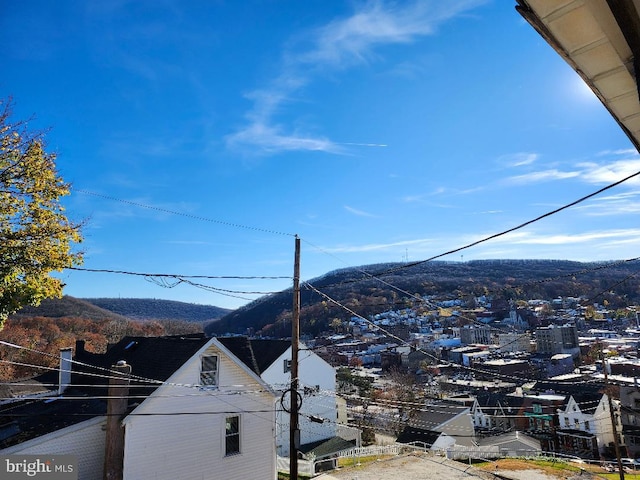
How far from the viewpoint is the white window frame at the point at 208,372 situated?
18.3m

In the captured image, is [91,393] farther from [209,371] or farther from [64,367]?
[209,371]

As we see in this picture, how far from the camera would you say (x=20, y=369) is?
46406mm

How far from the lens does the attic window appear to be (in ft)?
60.1

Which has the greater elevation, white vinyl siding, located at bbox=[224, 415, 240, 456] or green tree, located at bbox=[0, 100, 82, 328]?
green tree, located at bbox=[0, 100, 82, 328]

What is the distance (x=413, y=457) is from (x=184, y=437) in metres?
12.4

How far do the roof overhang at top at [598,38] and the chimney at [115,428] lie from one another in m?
17.0

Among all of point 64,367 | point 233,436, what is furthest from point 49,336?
point 233,436

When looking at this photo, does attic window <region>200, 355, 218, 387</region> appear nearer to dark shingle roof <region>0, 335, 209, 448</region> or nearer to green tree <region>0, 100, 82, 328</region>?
dark shingle roof <region>0, 335, 209, 448</region>

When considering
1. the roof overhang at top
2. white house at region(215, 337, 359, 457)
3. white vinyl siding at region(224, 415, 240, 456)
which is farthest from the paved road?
the roof overhang at top

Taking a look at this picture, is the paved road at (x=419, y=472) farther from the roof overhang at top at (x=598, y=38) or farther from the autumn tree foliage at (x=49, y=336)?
the autumn tree foliage at (x=49, y=336)

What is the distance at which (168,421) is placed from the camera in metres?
16.5

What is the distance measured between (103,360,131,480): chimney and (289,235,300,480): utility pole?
687cm

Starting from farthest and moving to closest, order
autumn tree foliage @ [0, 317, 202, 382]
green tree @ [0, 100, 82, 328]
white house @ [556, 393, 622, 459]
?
white house @ [556, 393, 622, 459]
autumn tree foliage @ [0, 317, 202, 382]
green tree @ [0, 100, 82, 328]

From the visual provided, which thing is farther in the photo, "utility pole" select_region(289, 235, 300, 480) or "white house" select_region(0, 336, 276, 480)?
"white house" select_region(0, 336, 276, 480)
